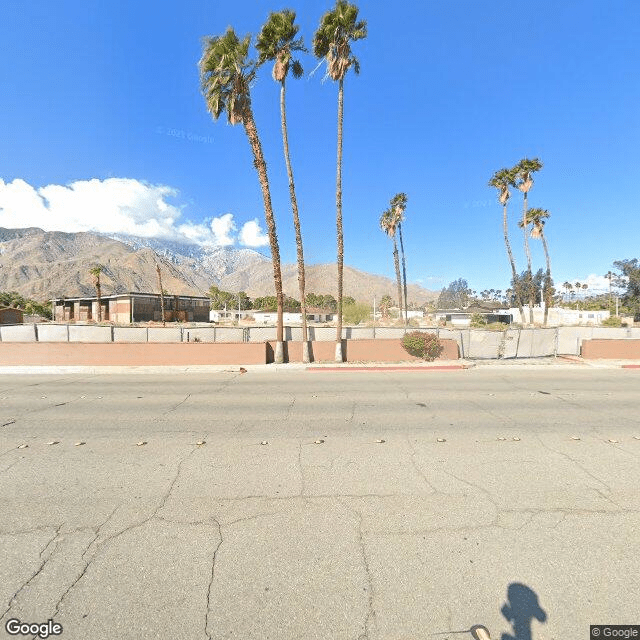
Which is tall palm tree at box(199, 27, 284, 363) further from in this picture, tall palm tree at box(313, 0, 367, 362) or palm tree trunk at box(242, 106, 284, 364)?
tall palm tree at box(313, 0, 367, 362)

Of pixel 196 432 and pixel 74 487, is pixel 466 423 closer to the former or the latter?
pixel 196 432

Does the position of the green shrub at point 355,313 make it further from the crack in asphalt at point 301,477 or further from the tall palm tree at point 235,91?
the crack in asphalt at point 301,477

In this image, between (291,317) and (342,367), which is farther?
(291,317)

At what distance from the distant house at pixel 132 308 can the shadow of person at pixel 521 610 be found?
2297 inches

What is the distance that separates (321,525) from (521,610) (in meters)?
1.83

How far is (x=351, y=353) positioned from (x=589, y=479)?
13685 millimetres

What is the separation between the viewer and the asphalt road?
2.52 m

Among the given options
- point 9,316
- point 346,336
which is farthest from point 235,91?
point 9,316

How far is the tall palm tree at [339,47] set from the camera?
1628 centimetres

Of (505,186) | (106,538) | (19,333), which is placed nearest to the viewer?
(106,538)

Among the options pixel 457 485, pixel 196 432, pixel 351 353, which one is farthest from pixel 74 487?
pixel 351 353

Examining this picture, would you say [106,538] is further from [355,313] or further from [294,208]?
[355,313]

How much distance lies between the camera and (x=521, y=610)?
255 cm

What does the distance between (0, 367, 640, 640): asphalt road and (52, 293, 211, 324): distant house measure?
Answer: 52.5 m
